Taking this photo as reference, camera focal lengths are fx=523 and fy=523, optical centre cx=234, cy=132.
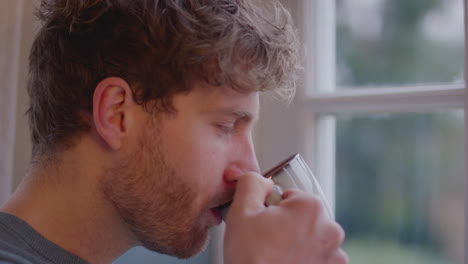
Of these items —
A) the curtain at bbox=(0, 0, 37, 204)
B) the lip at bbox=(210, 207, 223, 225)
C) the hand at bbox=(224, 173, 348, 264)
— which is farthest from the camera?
the curtain at bbox=(0, 0, 37, 204)

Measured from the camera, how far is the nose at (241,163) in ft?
3.21

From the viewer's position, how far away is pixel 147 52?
0.92 metres

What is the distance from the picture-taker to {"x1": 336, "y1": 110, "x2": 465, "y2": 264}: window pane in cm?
135

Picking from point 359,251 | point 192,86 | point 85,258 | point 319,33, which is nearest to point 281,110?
point 319,33

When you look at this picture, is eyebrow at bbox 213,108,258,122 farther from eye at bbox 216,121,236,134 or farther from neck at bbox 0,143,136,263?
neck at bbox 0,143,136,263

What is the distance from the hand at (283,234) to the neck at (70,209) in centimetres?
26

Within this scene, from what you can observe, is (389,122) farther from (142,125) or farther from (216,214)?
(142,125)

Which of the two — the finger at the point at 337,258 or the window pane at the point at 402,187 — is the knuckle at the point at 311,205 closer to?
the finger at the point at 337,258

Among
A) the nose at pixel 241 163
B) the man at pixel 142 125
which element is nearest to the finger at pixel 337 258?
the man at pixel 142 125

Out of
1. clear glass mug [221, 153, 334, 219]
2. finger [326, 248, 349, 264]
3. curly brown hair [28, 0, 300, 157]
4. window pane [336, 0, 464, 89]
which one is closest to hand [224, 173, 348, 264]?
finger [326, 248, 349, 264]

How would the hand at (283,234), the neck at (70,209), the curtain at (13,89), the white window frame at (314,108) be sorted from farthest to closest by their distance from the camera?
the white window frame at (314,108), the curtain at (13,89), the neck at (70,209), the hand at (283,234)

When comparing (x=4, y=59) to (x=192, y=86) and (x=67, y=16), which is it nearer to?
(x=67, y=16)

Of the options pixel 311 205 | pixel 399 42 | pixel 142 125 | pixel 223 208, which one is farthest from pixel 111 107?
pixel 399 42

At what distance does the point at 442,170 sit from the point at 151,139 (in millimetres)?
826
